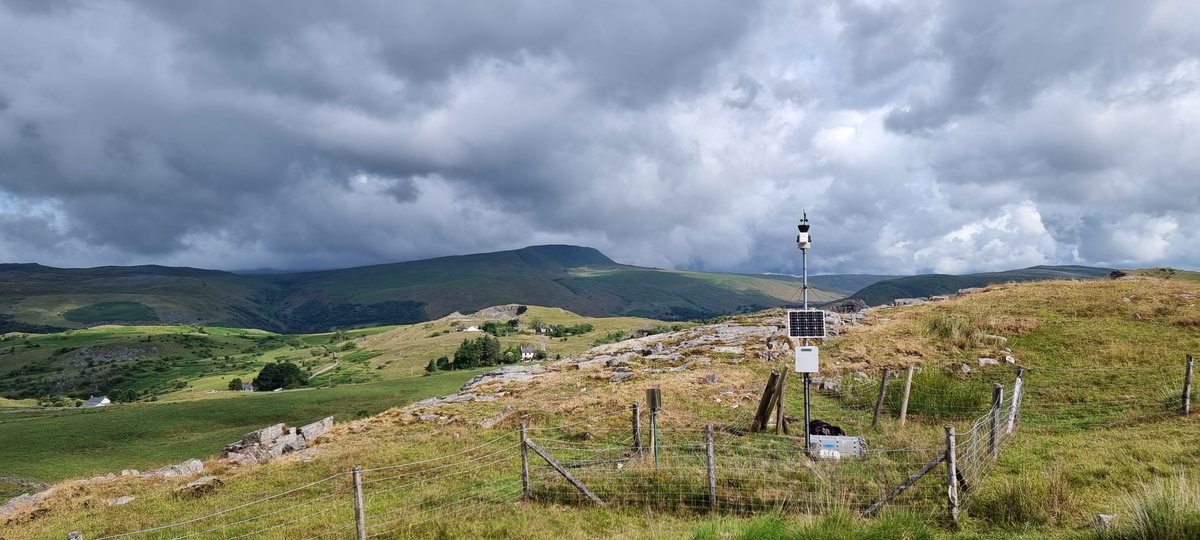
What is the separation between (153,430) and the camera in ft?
124

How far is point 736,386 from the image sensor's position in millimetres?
27422

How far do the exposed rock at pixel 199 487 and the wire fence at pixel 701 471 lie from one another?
152 cm

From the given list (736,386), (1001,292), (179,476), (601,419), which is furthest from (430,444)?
(1001,292)

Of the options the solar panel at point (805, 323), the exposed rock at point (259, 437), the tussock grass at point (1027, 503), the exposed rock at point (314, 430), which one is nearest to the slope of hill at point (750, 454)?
the tussock grass at point (1027, 503)

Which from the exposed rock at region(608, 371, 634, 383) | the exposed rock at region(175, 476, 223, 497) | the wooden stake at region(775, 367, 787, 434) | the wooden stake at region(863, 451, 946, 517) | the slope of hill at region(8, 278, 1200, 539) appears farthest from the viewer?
the exposed rock at region(608, 371, 634, 383)

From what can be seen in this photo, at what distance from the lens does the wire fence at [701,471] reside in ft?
38.2

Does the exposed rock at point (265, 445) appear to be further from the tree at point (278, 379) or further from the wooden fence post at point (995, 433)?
the tree at point (278, 379)

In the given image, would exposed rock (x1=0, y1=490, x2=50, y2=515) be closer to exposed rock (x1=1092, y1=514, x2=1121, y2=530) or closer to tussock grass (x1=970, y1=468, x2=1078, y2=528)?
tussock grass (x1=970, y1=468, x2=1078, y2=528)

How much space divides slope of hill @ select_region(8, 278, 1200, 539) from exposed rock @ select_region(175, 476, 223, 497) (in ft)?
1.36

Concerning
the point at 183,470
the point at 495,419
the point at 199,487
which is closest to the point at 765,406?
the point at 495,419

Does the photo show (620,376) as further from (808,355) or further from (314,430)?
(808,355)

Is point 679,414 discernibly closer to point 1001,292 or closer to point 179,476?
point 179,476

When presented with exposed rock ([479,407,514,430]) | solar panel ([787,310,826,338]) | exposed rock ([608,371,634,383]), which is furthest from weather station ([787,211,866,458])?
exposed rock ([608,371,634,383])

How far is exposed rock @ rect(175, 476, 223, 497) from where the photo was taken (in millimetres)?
19188
